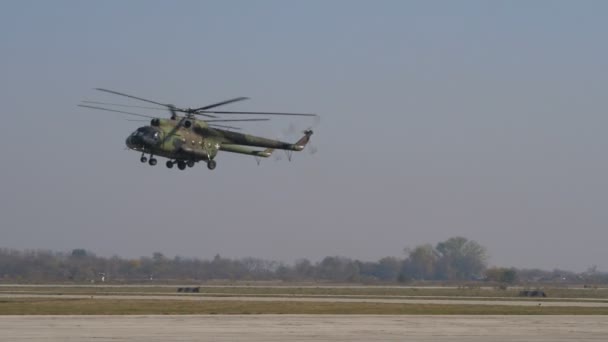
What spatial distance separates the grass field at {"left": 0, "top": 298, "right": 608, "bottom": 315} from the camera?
54.2m

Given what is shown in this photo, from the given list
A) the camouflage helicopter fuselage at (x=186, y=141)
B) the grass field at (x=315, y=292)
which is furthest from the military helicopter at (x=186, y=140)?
the grass field at (x=315, y=292)

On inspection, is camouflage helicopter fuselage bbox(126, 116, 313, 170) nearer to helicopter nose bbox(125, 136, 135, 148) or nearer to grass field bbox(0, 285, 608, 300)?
helicopter nose bbox(125, 136, 135, 148)

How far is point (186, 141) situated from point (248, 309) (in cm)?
1037
